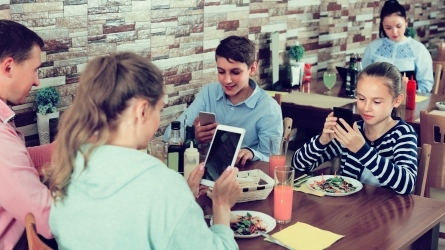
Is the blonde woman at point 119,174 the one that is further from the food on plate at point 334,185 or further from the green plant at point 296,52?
the green plant at point 296,52

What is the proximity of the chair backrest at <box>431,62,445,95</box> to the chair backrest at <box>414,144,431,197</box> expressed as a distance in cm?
215

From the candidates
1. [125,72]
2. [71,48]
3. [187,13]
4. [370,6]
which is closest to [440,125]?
[187,13]

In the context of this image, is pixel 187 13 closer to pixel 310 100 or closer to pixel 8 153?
pixel 310 100

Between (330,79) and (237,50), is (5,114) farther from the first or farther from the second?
(330,79)

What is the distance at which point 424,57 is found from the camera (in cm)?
443

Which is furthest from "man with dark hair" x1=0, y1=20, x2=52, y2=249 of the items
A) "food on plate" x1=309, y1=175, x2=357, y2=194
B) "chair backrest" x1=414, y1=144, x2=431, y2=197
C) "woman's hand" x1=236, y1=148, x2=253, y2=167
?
"chair backrest" x1=414, y1=144, x2=431, y2=197

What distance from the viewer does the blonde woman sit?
138 cm

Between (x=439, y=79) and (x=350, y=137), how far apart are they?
2476 mm

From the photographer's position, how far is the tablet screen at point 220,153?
2.07 m

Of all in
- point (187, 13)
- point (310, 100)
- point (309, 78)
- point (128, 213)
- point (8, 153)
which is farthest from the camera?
point (309, 78)

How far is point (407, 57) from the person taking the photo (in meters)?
4.43

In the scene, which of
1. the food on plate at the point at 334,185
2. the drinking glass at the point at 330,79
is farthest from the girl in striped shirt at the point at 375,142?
the drinking glass at the point at 330,79

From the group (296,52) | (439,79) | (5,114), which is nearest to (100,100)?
(5,114)

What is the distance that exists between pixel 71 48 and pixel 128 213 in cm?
164
